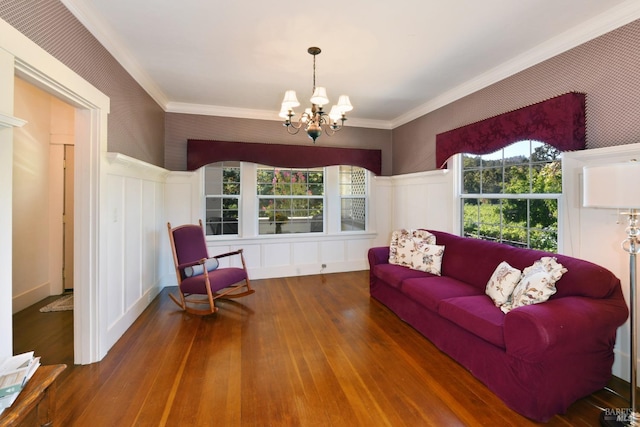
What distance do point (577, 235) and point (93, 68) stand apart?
166 inches

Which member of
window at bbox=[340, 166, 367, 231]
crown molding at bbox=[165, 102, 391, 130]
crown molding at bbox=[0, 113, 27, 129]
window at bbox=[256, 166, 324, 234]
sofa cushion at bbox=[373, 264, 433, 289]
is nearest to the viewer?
crown molding at bbox=[0, 113, 27, 129]

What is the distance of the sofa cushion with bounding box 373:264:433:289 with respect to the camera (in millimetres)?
3220

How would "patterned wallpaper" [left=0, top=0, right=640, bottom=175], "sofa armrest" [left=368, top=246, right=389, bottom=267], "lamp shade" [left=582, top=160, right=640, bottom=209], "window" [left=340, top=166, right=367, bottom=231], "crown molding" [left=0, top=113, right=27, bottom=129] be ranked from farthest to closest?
"window" [left=340, top=166, right=367, bottom=231] → "sofa armrest" [left=368, top=246, right=389, bottom=267] → "patterned wallpaper" [left=0, top=0, right=640, bottom=175] → "lamp shade" [left=582, top=160, right=640, bottom=209] → "crown molding" [left=0, top=113, right=27, bottom=129]

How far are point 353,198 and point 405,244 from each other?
1814 mm

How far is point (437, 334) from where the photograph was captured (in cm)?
262

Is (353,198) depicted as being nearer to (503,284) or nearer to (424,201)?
(424,201)

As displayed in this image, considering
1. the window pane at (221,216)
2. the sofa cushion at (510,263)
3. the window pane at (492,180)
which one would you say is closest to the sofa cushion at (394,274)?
the sofa cushion at (510,263)

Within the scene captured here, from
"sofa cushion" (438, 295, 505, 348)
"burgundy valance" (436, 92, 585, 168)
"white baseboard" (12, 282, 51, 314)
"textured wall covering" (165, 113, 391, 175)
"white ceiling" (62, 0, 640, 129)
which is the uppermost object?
"white ceiling" (62, 0, 640, 129)

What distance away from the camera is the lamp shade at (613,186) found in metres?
1.57

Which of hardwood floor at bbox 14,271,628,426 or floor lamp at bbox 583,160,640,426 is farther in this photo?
hardwood floor at bbox 14,271,628,426

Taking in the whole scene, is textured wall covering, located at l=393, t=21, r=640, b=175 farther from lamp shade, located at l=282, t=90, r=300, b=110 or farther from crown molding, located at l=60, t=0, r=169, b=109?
crown molding, located at l=60, t=0, r=169, b=109

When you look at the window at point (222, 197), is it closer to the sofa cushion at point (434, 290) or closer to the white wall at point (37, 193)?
the white wall at point (37, 193)

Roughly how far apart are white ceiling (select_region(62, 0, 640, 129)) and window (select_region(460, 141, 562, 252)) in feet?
2.85

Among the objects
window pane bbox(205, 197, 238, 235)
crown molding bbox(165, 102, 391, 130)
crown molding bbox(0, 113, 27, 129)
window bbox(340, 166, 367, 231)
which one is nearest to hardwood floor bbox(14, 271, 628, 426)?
window pane bbox(205, 197, 238, 235)
